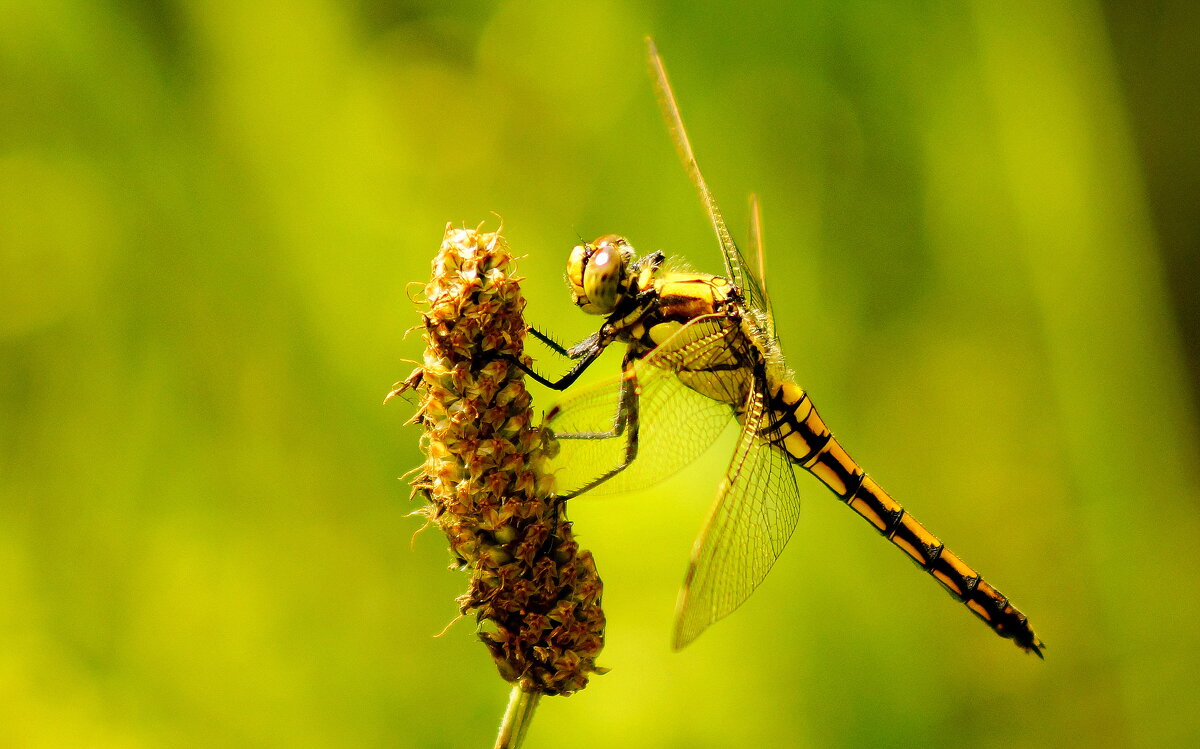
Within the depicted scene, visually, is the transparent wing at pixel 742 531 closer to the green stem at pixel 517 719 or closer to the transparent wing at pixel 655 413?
the transparent wing at pixel 655 413

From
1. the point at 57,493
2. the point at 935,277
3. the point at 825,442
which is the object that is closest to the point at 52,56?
the point at 57,493

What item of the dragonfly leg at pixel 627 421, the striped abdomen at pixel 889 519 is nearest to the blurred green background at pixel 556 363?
the striped abdomen at pixel 889 519

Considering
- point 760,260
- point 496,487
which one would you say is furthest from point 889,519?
point 496,487

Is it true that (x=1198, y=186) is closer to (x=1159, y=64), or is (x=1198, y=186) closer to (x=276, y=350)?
(x=1159, y=64)

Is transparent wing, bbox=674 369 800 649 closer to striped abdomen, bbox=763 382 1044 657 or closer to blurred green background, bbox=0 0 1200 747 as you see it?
striped abdomen, bbox=763 382 1044 657

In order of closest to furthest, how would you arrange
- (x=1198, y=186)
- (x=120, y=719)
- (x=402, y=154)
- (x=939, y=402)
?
(x=120, y=719), (x=402, y=154), (x=939, y=402), (x=1198, y=186)

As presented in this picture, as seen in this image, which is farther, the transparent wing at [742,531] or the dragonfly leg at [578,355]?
the dragonfly leg at [578,355]
